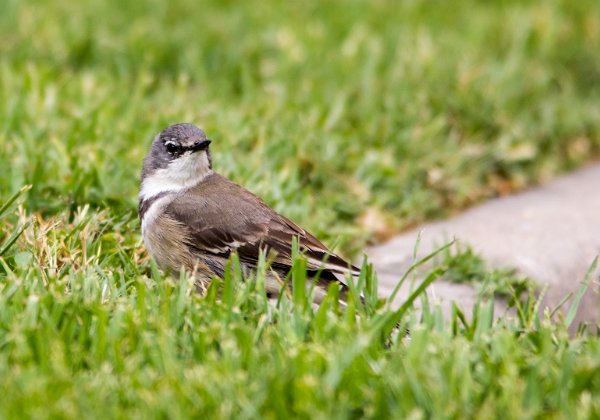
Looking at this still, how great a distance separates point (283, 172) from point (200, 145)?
1300mm

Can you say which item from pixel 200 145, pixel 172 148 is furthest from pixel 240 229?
pixel 172 148

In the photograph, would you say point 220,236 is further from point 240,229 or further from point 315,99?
point 315,99

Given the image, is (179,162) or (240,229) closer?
(240,229)

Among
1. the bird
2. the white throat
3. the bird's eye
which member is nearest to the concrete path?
the bird

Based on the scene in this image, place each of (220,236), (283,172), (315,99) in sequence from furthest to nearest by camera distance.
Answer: (315,99)
(283,172)
(220,236)

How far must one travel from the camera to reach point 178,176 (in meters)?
5.26

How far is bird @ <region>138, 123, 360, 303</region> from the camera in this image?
481 cm

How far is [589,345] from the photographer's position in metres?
3.95

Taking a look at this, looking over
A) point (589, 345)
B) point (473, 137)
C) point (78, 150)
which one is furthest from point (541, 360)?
point (473, 137)

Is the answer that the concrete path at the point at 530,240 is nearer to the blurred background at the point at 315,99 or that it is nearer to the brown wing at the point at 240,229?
the blurred background at the point at 315,99

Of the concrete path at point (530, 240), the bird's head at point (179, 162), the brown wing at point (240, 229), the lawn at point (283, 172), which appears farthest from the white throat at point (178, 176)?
the concrete path at point (530, 240)

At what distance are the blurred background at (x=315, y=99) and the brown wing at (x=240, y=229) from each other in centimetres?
62

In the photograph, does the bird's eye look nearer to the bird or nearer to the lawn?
the bird

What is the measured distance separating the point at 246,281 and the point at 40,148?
2.34 meters
